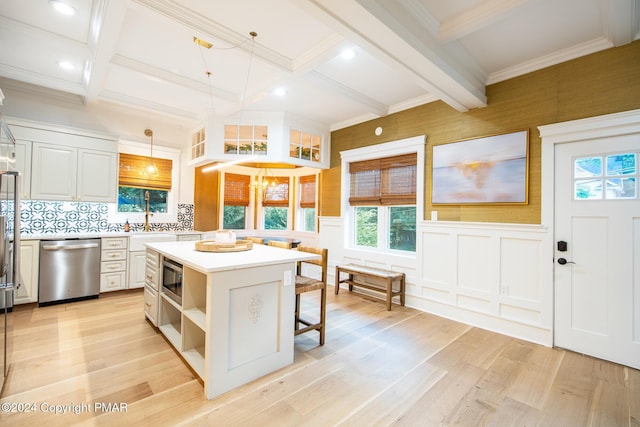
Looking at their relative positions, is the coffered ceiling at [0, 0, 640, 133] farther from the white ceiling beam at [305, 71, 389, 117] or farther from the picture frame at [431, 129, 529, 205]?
the picture frame at [431, 129, 529, 205]

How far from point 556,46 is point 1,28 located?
206 inches

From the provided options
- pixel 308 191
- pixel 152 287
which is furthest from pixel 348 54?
pixel 308 191

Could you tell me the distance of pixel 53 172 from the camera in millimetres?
3949

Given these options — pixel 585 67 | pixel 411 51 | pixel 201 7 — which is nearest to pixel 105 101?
pixel 201 7

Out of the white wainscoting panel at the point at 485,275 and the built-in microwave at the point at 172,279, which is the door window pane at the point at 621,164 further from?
the built-in microwave at the point at 172,279

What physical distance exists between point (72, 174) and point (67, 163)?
0.16 m

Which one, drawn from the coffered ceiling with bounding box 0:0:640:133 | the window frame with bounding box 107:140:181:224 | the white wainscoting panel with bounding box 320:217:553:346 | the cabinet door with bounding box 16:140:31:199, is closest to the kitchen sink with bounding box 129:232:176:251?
the window frame with bounding box 107:140:181:224

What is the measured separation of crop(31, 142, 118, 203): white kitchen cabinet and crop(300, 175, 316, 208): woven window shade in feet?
10.9

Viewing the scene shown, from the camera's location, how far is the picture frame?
3.06 metres

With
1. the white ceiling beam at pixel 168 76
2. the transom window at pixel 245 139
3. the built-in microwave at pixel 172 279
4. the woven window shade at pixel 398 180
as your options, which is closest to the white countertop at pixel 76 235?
the transom window at pixel 245 139

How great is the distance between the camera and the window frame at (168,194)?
4656 mm

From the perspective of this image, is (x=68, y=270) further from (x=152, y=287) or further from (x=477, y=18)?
(x=477, y=18)

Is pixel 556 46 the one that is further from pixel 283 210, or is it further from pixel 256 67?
pixel 283 210

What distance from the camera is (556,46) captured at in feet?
8.91
